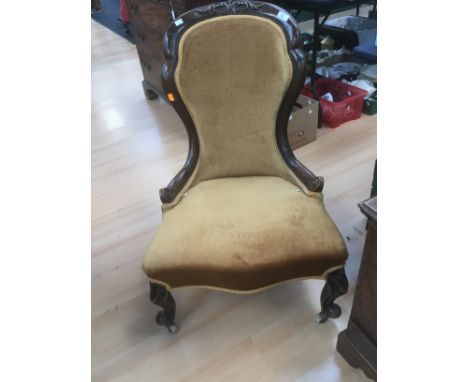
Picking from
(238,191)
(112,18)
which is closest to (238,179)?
(238,191)

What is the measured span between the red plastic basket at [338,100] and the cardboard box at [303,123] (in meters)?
0.20

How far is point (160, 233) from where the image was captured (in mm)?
1139

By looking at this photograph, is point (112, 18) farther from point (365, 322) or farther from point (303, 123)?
point (365, 322)

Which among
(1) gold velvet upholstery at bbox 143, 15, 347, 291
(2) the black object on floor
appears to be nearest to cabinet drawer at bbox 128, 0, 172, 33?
(1) gold velvet upholstery at bbox 143, 15, 347, 291

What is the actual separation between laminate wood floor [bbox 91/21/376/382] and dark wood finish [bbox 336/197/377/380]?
0.09 meters

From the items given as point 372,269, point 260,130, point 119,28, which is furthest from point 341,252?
point 119,28

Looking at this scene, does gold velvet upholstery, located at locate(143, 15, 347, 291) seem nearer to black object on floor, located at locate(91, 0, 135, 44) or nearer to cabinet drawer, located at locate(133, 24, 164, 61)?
cabinet drawer, located at locate(133, 24, 164, 61)

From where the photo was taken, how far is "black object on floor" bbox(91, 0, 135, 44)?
462 cm

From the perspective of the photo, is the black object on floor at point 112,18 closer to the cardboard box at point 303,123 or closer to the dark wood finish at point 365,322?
the cardboard box at point 303,123

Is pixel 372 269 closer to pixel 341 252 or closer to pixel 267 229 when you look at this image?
pixel 341 252

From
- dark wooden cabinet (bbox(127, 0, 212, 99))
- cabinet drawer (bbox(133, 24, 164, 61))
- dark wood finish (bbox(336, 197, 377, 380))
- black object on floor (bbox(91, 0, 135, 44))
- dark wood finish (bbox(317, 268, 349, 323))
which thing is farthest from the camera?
black object on floor (bbox(91, 0, 135, 44))

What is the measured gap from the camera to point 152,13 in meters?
2.22

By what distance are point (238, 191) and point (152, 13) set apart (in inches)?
62.7

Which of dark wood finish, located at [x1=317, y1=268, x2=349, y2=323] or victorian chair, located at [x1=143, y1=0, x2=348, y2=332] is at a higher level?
victorian chair, located at [x1=143, y1=0, x2=348, y2=332]
